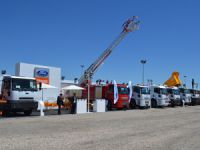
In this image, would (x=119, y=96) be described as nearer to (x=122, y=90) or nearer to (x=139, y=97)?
(x=122, y=90)

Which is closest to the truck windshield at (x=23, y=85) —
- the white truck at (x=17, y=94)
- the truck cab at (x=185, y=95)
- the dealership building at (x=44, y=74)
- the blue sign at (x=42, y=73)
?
the white truck at (x=17, y=94)

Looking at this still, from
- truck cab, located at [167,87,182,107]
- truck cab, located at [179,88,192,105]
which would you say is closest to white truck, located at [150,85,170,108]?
truck cab, located at [167,87,182,107]

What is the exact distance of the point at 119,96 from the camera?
1296 inches

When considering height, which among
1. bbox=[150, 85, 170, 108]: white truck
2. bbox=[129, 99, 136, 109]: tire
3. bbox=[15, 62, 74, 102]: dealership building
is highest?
bbox=[15, 62, 74, 102]: dealership building

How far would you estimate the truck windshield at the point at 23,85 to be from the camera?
74.6 ft

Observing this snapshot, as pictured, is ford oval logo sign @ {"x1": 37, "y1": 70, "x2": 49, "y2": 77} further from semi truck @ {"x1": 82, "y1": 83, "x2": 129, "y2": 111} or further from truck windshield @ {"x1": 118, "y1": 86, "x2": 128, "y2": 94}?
truck windshield @ {"x1": 118, "y1": 86, "x2": 128, "y2": 94}

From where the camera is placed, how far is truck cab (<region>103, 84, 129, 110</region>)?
107ft

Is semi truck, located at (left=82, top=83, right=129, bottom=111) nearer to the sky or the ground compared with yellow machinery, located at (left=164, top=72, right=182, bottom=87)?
nearer to the ground

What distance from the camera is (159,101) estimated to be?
38.4 metres

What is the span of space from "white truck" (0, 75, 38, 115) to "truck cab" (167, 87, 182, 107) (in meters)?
21.2

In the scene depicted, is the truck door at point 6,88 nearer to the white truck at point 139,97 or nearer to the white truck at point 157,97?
the white truck at point 139,97

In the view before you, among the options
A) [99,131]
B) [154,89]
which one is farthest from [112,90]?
[99,131]

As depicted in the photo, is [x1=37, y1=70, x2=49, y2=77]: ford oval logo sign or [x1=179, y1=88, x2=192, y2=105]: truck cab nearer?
[x1=37, y1=70, x2=49, y2=77]: ford oval logo sign

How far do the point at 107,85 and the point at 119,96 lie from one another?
1473 millimetres
